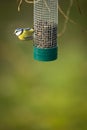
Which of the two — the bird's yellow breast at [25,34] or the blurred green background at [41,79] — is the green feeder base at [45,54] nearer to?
the bird's yellow breast at [25,34]

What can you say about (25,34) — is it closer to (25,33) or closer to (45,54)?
(25,33)

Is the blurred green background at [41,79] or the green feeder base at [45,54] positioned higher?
the green feeder base at [45,54]

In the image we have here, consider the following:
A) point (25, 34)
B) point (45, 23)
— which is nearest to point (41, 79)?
point (45, 23)

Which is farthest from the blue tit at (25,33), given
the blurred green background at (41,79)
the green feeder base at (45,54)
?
the blurred green background at (41,79)

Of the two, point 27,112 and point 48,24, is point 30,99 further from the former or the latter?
point 48,24

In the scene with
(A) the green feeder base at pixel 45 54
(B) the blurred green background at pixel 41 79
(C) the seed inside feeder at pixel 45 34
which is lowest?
(B) the blurred green background at pixel 41 79

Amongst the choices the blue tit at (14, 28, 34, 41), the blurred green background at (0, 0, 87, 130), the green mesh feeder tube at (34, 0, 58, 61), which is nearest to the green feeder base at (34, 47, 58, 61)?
the green mesh feeder tube at (34, 0, 58, 61)
